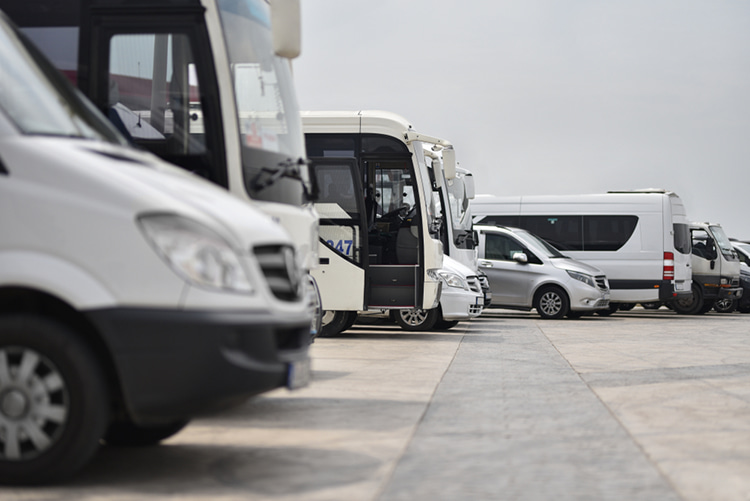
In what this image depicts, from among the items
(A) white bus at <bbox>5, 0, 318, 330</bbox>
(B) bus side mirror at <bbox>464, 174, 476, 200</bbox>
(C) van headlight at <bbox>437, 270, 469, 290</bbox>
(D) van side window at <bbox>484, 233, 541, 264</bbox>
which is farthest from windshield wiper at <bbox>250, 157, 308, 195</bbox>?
(D) van side window at <bbox>484, 233, 541, 264</bbox>

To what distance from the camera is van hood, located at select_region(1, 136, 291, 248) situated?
505cm

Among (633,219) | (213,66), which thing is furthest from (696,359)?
(633,219)

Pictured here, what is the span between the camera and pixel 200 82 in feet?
25.4

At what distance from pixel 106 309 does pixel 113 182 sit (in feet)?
2.05

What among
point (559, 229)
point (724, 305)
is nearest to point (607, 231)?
point (559, 229)

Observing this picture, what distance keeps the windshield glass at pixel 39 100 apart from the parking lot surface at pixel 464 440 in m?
1.83

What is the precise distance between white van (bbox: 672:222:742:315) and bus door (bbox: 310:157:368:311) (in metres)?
13.6

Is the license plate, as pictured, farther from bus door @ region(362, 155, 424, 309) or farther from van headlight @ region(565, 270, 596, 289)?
van headlight @ region(565, 270, 596, 289)

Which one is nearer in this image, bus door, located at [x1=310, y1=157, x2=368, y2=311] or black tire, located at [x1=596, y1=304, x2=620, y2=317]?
bus door, located at [x1=310, y1=157, x2=368, y2=311]

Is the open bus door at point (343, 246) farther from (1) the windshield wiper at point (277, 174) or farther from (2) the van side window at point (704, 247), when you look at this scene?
(2) the van side window at point (704, 247)

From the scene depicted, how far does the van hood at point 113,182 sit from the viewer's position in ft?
16.6

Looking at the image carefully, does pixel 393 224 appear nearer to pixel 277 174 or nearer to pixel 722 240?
pixel 277 174

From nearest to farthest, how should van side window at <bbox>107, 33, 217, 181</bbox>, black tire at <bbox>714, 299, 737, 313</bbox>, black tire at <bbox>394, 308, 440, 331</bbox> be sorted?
1. van side window at <bbox>107, 33, 217, 181</bbox>
2. black tire at <bbox>394, 308, 440, 331</bbox>
3. black tire at <bbox>714, 299, 737, 313</bbox>

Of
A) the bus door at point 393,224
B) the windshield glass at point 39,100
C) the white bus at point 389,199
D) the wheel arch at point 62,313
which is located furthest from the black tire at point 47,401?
the bus door at point 393,224
